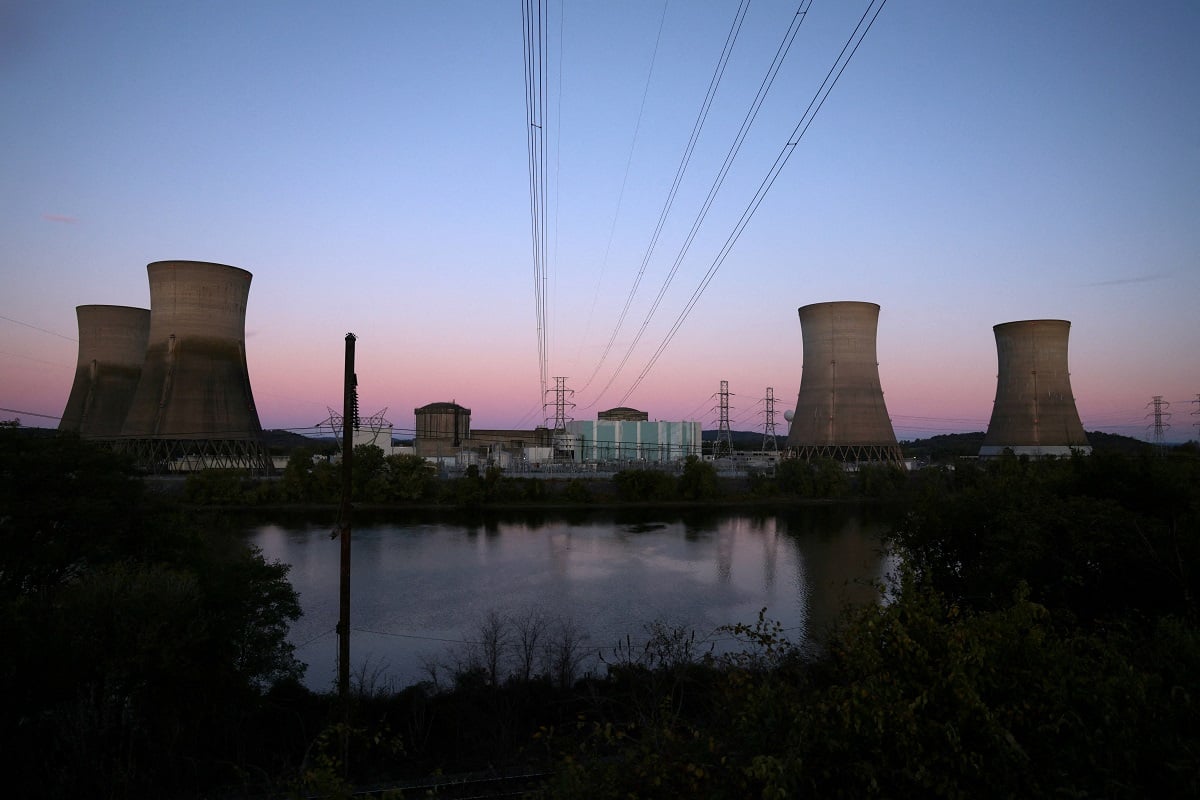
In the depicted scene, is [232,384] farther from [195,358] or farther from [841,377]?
[841,377]

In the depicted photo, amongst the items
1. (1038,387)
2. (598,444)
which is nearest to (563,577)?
(1038,387)

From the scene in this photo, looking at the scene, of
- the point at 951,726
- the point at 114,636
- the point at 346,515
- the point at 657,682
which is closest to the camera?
the point at 951,726

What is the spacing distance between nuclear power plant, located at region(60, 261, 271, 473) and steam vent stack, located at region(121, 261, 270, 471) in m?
0.02

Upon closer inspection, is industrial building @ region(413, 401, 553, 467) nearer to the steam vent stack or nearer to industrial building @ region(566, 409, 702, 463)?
industrial building @ region(566, 409, 702, 463)

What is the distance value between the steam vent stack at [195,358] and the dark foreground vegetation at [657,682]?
9952 millimetres

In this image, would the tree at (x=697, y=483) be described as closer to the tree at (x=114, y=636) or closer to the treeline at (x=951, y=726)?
the tree at (x=114, y=636)

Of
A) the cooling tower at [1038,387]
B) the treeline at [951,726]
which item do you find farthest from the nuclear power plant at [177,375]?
the cooling tower at [1038,387]

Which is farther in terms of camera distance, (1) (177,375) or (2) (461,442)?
(2) (461,442)

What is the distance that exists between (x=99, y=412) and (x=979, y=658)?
75.5ft

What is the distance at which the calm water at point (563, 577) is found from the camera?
7691 mm

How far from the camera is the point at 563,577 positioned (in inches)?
425

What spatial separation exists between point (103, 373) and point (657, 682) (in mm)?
20886

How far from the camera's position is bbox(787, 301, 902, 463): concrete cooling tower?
18.2 meters

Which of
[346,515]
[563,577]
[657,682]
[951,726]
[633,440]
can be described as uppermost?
[633,440]
